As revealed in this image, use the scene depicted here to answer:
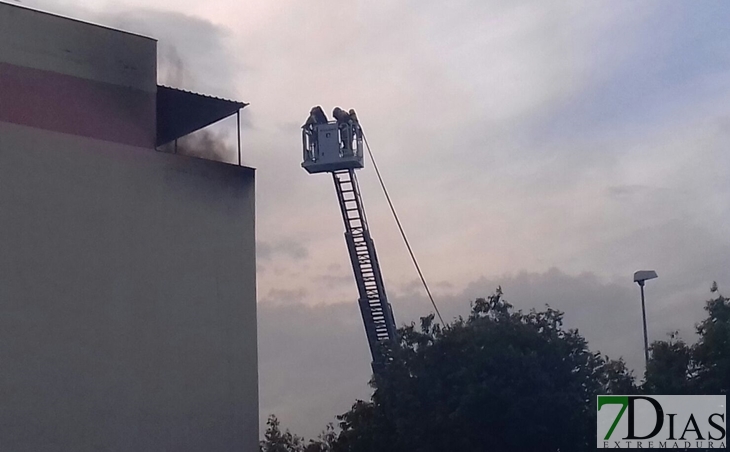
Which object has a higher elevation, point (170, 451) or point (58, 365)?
point (58, 365)

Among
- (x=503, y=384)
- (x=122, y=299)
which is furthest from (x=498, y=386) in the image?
(x=122, y=299)

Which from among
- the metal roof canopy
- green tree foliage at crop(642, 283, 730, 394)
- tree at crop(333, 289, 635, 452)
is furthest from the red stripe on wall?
green tree foliage at crop(642, 283, 730, 394)

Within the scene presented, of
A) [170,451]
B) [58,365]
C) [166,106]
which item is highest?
[166,106]

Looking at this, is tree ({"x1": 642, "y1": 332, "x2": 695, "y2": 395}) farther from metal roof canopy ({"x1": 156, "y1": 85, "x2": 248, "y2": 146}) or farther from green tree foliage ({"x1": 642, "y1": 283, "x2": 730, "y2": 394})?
metal roof canopy ({"x1": 156, "y1": 85, "x2": 248, "y2": 146})

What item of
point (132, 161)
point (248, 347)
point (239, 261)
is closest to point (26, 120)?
point (132, 161)

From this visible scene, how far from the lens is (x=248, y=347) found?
22.2 meters

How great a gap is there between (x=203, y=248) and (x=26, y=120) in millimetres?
4732

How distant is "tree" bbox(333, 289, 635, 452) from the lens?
26.1 m

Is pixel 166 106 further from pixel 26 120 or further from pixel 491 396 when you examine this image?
pixel 491 396

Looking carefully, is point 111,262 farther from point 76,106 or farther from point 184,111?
point 184,111

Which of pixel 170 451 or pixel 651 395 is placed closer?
pixel 170 451

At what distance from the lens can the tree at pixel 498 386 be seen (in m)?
26.1

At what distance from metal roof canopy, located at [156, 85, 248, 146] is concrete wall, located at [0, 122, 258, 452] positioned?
2.04 metres

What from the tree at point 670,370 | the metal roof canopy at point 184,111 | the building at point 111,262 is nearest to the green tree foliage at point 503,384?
the tree at point 670,370
